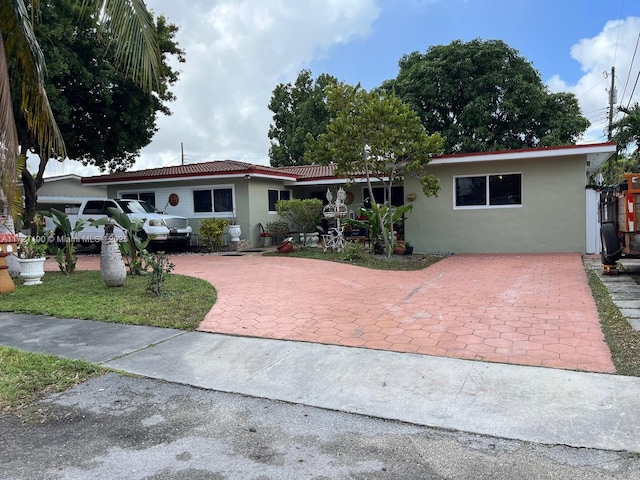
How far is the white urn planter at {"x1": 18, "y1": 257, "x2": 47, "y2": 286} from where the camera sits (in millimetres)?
9133

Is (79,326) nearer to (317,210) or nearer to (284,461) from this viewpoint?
(284,461)

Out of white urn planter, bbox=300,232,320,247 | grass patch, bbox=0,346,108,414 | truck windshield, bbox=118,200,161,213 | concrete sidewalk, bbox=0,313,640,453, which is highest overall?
truck windshield, bbox=118,200,161,213

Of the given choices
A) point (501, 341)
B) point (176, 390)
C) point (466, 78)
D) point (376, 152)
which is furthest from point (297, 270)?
point (466, 78)

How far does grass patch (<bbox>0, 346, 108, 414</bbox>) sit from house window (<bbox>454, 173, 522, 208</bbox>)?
40.5 feet

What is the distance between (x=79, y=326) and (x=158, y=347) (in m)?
1.58

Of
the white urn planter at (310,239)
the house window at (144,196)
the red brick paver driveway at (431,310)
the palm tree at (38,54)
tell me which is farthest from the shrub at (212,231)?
the palm tree at (38,54)

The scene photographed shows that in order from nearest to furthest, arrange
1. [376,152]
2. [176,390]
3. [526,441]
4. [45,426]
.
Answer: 1. [526,441]
2. [45,426]
3. [176,390]
4. [376,152]

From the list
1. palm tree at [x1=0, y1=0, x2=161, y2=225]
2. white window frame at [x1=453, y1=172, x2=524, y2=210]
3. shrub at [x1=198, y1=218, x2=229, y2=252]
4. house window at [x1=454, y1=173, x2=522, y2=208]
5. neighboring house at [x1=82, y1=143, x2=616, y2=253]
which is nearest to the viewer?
palm tree at [x1=0, y1=0, x2=161, y2=225]

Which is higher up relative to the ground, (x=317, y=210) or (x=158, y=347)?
(x=317, y=210)

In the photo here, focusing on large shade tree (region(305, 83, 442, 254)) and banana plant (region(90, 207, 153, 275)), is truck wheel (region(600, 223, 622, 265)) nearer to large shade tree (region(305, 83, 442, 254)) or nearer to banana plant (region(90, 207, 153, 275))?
large shade tree (region(305, 83, 442, 254))

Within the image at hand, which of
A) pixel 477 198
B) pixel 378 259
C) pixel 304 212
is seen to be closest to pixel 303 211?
pixel 304 212

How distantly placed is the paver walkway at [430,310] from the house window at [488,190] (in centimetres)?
334

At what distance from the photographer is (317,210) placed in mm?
15234

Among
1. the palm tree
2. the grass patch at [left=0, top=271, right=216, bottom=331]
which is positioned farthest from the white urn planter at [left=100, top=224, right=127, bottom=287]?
the palm tree
